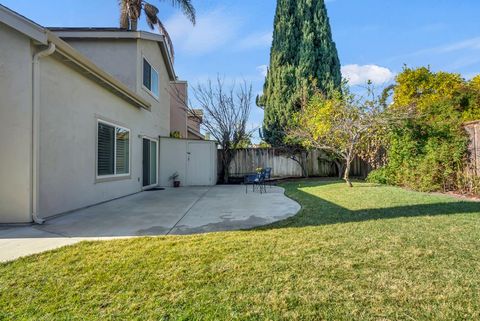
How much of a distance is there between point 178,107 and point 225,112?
131 inches

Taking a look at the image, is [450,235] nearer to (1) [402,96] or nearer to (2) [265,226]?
(2) [265,226]

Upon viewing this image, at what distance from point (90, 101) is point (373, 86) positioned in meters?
9.15

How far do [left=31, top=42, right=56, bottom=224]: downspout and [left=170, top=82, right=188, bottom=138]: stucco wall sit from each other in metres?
9.96

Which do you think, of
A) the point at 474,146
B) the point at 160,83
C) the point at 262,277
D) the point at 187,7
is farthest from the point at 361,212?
the point at 187,7

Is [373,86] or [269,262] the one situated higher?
[373,86]

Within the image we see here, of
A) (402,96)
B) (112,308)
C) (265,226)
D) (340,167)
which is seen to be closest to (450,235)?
(265,226)

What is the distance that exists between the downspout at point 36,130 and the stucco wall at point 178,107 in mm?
9963

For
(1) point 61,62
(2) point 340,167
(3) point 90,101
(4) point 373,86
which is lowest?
(2) point 340,167

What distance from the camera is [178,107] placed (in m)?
15.9

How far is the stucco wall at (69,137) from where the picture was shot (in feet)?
17.3

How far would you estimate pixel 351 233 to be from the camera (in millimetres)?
4051

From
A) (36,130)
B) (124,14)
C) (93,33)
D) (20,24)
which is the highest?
(124,14)

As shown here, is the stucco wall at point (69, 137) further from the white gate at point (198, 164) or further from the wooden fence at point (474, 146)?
the wooden fence at point (474, 146)

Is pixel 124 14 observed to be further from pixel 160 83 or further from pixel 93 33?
pixel 93 33
